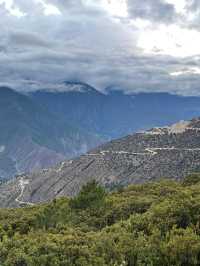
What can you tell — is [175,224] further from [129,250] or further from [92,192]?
[92,192]

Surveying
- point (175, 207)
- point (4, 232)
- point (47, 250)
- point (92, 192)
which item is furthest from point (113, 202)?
point (47, 250)

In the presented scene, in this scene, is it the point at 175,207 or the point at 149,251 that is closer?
the point at 149,251

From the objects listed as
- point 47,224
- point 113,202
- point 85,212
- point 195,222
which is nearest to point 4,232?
point 47,224

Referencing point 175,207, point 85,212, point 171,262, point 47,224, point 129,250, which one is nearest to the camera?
point 171,262

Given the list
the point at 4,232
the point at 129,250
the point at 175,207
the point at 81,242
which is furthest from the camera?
the point at 4,232

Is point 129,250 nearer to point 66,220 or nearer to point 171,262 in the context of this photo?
point 171,262

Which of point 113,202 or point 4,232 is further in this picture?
point 113,202

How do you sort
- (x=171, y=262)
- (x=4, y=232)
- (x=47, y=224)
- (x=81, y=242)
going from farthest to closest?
(x=47, y=224) → (x=4, y=232) → (x=81, y=242) → (x=171, y=262)

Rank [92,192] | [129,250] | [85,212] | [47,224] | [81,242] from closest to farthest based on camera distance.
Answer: [129,250] < [81,242] < [47,224] < [85,212] < [92,192]

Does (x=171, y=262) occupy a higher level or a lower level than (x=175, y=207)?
lower
